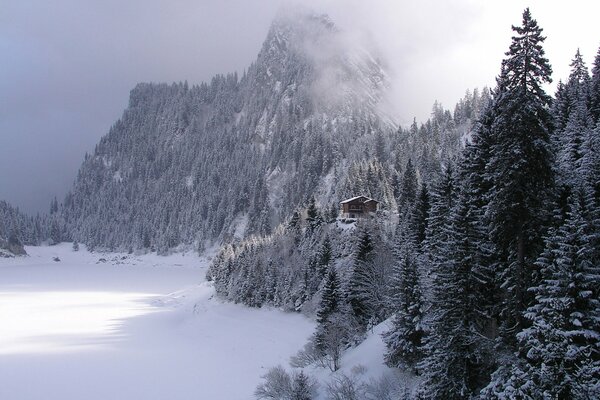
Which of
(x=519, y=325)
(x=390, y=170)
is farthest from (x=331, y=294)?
(x=390, y=170)

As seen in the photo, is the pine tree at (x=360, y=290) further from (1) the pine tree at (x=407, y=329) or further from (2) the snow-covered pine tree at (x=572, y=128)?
(2) the snow-covered pine tree at (x=572, y=128)

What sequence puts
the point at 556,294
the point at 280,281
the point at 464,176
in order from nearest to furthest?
1. the point at 556,294
2. the point at 464,176
3. the point at 280,281

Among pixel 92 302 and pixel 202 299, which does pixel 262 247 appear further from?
pixel 92 302

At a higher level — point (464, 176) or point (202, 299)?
point (464, 176)

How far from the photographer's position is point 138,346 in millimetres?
57625

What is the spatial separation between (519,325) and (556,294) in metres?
4.28

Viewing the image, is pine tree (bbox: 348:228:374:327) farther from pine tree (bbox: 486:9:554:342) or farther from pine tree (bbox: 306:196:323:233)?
pine tree (bbox: 306:196:323:233)

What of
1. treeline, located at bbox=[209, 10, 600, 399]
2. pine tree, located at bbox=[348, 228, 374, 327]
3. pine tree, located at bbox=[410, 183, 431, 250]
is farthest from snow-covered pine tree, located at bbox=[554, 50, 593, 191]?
pine tree, located at bbox=[348, 228, 374, 327]

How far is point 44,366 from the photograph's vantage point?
1893 inches

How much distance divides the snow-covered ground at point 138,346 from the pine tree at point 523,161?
26602 mm

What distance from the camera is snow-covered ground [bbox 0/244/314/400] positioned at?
1666 inches

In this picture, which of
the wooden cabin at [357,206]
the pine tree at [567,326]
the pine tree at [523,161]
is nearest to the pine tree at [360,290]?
the pine tree at [523,161]

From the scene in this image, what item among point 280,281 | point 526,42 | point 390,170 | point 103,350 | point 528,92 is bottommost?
point 103,350

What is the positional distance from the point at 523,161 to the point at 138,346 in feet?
172
